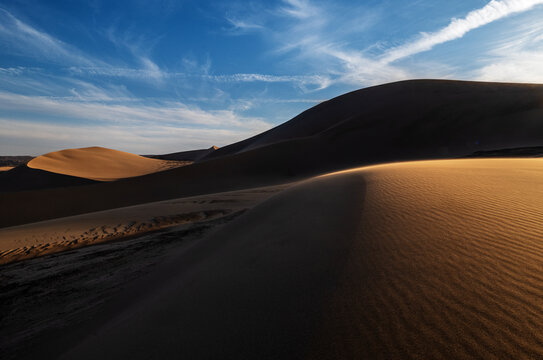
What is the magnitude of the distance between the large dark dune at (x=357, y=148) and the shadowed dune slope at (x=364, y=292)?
12.0 meters

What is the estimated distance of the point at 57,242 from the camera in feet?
19.0

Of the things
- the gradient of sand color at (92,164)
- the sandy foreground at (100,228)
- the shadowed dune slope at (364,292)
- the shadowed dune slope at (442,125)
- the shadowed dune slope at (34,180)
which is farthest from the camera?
the gradient of sand color at (92,164)

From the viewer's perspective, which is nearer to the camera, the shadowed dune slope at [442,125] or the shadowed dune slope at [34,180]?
the shadowed dune slope at [442,125]

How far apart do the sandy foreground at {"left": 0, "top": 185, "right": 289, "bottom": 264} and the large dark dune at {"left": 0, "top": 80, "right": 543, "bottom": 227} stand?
5710 millimetres

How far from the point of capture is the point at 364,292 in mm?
2166

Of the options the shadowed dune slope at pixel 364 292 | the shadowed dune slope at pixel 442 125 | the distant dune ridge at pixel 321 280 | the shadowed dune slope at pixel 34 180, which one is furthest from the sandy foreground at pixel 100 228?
the shadowed dune slope at pixel 34 180

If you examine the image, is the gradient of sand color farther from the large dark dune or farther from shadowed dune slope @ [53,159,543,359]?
shadowed dune slope @ [53,159,543,359]

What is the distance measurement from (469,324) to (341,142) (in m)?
23.0

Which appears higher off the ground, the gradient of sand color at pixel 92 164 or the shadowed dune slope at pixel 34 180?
the gradient of sand color at pixel 92 164

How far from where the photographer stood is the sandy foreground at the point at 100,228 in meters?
5.46

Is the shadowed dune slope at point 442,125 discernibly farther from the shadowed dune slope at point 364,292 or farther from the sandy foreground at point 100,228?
the shadowed dune slope at point 364,292

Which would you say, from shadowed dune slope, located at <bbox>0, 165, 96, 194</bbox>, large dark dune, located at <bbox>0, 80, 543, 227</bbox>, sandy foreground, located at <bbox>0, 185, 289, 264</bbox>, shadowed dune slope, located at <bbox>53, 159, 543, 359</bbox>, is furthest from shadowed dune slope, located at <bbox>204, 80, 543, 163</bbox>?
shadowed dune slope, located at <bbox>0, 165, 96, 194</bbox>

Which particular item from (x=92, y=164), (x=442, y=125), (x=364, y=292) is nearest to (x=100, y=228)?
(x=364, y=292)

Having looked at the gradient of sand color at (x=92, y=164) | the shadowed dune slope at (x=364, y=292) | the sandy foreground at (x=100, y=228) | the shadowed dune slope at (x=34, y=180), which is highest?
the gradient of sand color at (x=92, y=164)
